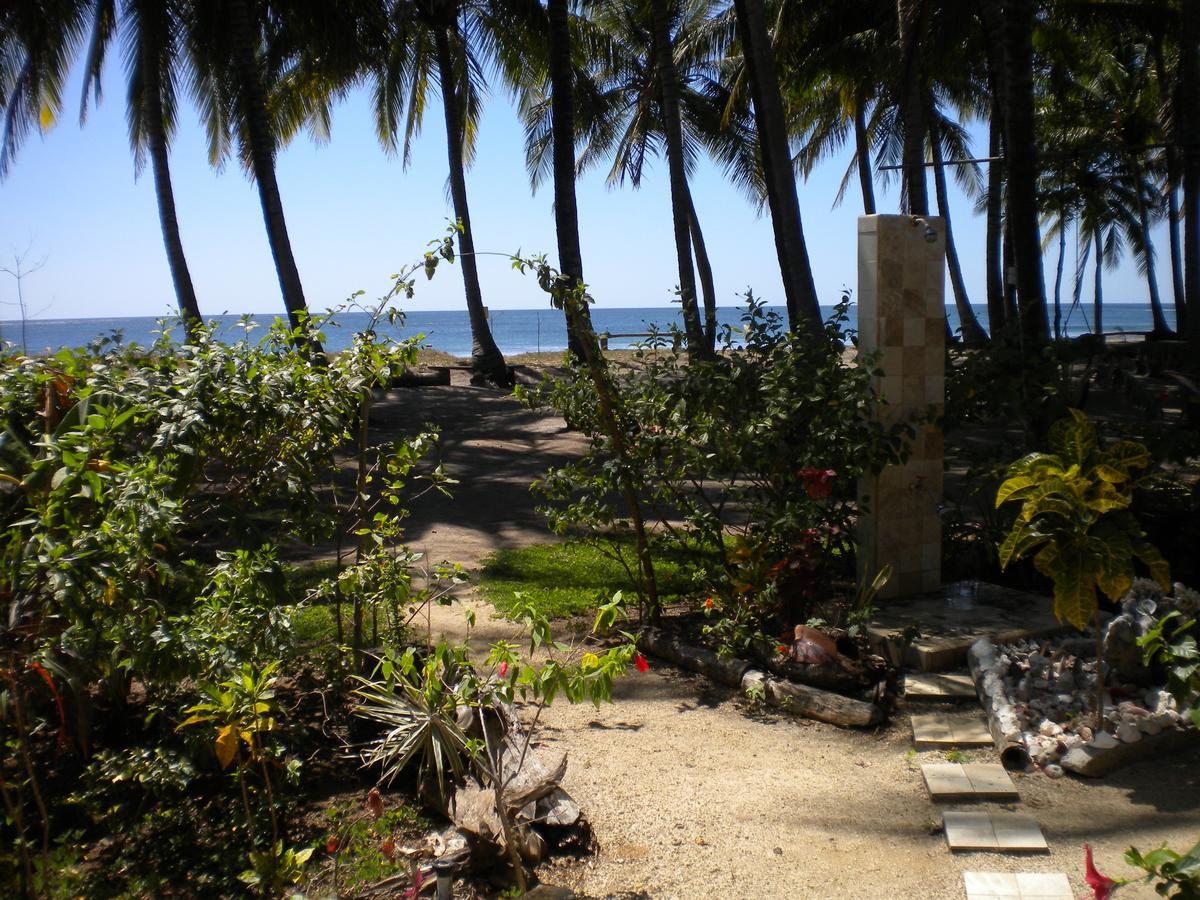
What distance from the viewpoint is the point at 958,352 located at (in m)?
7.33

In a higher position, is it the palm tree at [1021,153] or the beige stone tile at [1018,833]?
the palm tree at [1021,153]

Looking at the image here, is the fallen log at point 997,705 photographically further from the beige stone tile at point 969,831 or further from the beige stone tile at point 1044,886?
the beige stone tile at point 1044,886

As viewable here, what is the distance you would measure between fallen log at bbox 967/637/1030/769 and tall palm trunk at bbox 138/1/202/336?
12.9 meters

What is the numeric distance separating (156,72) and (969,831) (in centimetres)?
1567

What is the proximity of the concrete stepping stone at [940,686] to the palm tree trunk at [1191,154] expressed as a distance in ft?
30.4

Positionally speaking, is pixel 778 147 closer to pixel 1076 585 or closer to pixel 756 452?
pixel 756 452

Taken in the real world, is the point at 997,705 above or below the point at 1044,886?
above

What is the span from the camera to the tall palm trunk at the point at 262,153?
13711mm

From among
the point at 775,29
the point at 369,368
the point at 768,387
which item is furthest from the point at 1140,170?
the point at 369,368

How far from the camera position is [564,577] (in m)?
7.95

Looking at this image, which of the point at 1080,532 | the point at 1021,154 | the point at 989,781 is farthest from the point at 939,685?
the point at 1021,154

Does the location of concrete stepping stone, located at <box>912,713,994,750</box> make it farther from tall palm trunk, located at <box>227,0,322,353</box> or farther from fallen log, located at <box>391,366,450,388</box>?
fallen log, located at <box>391,366,450,388</box>

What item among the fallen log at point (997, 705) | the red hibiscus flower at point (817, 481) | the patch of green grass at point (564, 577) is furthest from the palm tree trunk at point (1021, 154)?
the fallen log at point (997, 705)

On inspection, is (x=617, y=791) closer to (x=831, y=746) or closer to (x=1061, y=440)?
(x=831, y=746)
